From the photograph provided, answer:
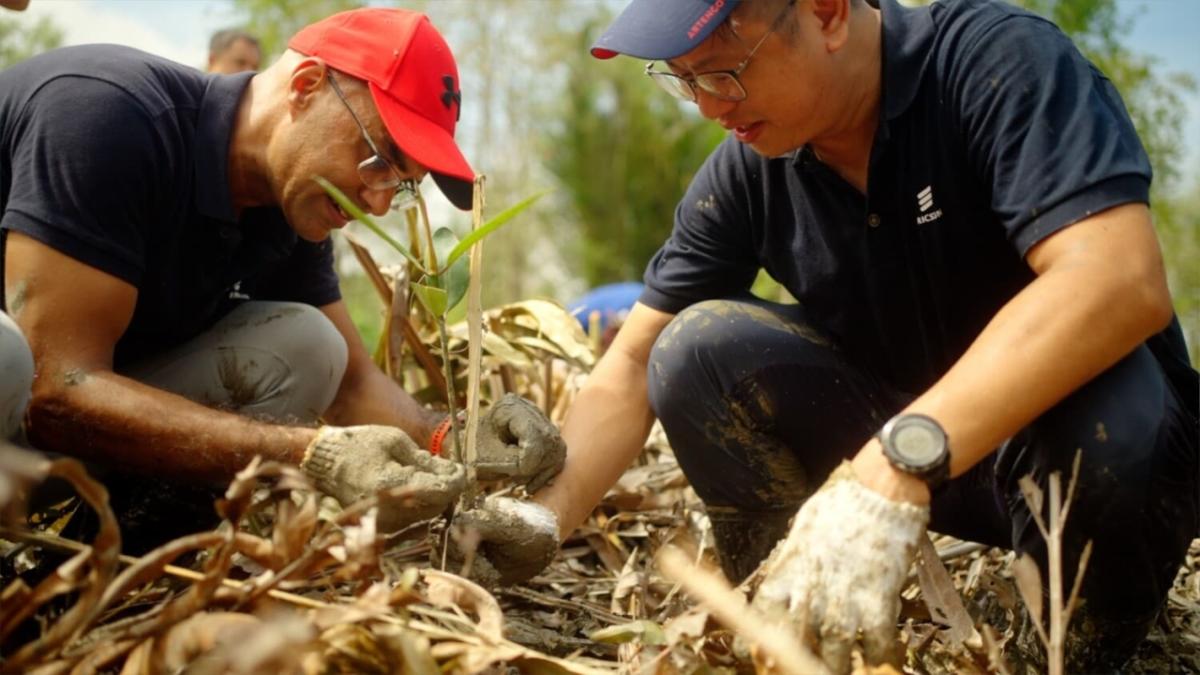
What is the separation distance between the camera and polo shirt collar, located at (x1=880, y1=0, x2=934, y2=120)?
89.4 inches

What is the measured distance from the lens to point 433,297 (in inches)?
82.9

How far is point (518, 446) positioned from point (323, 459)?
1.70 ft

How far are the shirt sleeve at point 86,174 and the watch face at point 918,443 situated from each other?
172 centimetres

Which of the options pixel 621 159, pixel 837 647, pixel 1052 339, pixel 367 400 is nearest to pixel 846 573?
pixel 837 647

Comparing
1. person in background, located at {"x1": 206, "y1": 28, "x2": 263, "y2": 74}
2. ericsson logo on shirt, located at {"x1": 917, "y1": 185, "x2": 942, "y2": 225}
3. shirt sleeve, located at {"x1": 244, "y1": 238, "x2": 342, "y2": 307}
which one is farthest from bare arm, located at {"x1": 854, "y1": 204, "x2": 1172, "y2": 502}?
person in background, located at {"x1": 206, "y1": 28, "x2": 263, "y2": 74}

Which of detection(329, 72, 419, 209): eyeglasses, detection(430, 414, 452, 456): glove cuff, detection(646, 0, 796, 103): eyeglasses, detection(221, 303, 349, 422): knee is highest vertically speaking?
detection(646, 0, 796, 103): eyeglasses

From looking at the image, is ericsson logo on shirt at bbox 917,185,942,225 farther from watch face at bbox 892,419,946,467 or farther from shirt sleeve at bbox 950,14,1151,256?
watch face at bbox 892,419,946,467

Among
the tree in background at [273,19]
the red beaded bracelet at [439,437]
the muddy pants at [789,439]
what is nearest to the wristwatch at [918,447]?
the muddy pants at [789,439]

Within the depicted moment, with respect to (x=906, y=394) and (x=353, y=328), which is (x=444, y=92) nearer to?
(x=353, y=328)

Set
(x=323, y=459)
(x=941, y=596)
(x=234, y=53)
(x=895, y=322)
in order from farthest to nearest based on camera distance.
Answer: (x=234, y=53) < (x=895, y=322) < (x=323, y=459) < (x=941, y=596)

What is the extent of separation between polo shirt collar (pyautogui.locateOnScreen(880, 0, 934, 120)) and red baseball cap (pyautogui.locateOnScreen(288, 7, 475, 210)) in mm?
1033

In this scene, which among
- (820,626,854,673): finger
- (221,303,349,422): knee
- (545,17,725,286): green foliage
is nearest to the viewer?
(820,626,854,673): finger

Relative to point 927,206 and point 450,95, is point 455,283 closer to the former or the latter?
point 450,95

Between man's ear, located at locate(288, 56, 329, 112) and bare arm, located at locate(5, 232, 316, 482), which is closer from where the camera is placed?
bare arm, located at locate(5, 232, 316, 482)
